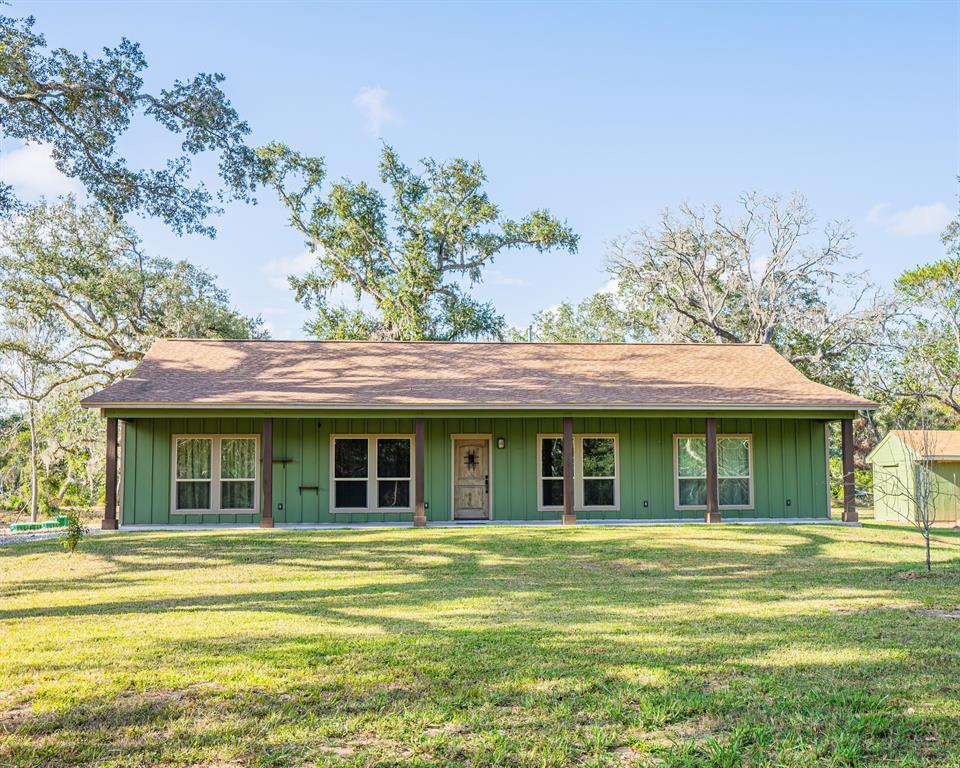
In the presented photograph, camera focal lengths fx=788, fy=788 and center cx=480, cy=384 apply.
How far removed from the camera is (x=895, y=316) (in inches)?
1102

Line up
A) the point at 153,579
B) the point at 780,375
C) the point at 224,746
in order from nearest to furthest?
the point at 224,746, the point at 153,579, the point at 780,375

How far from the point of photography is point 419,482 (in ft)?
48.7

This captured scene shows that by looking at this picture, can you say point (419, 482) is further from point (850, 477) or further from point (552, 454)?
point (850, 477)

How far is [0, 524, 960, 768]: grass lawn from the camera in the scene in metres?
3.65

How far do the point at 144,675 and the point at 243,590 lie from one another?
3499 millimetres

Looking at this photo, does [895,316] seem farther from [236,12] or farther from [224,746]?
[224,746]

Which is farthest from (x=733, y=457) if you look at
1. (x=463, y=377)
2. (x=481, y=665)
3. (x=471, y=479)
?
(x=481, y=665)

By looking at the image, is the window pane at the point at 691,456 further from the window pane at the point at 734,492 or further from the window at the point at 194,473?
the window at the point at 194,473

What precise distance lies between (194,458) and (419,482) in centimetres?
472

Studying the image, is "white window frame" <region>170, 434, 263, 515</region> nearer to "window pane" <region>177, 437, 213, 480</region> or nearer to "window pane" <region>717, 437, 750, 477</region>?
"window pane" <region>177, 437, 213, 480</region>

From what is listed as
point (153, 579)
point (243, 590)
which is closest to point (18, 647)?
point (243, 590)

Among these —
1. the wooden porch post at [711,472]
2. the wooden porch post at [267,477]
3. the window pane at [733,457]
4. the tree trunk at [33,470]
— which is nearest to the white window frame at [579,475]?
the wooden porch post at [711,472]

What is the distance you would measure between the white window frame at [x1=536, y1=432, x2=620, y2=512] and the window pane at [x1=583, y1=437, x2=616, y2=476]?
65 millimetres

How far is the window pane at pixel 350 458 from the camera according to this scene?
1603 centimetres
